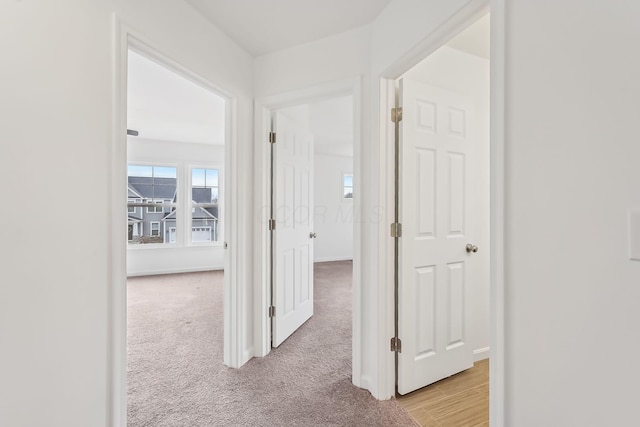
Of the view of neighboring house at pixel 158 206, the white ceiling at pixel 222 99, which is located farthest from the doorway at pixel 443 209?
the view of neighboring house at pixel 158 206

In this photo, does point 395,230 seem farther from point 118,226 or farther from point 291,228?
point 118,226

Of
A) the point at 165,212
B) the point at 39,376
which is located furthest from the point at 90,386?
the point at 165,212

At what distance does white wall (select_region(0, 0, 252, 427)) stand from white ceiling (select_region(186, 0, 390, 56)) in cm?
57

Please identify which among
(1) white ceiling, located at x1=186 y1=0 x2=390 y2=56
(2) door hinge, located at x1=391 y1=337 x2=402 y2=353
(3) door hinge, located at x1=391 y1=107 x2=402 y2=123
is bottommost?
(2) door hinge, located at x1=391 y1=337 x2=402 y2=353

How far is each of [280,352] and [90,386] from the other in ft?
4.58

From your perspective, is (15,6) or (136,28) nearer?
(15,6)

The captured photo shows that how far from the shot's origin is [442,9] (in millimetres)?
1220

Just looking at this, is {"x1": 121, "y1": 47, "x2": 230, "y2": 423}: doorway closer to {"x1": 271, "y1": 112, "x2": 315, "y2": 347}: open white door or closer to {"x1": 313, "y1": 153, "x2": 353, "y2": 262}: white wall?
{"x1": 271, "y1": 112, "x2": 315, "y2": 347}: open white door

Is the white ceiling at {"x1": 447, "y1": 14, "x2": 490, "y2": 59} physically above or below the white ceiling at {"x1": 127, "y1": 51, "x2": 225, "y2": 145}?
below
